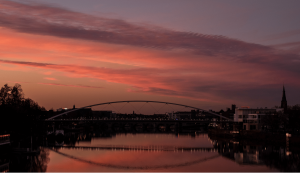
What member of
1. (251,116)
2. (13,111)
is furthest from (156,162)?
(251,116)

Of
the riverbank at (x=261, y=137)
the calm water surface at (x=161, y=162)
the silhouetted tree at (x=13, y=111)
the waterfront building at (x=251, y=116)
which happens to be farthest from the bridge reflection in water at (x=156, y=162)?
the waterfront building at (x=251, y=116)

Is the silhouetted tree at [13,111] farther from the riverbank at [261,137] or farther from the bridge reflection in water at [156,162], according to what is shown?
the riverbank at [261,137]

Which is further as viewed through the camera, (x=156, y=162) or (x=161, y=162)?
(x=161, y=162)

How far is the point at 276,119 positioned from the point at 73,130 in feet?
321

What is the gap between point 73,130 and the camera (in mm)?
164250

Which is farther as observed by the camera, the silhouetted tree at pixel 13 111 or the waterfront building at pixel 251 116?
the waterfront building at pixel 251 116

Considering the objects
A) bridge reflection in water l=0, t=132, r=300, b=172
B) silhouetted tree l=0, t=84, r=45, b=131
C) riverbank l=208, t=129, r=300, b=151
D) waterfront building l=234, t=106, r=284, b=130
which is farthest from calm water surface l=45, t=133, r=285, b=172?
waterfront building l=234, t=106, r=284, b=130

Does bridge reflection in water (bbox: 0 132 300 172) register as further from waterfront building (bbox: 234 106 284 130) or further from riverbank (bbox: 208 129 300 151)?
waterfront building (bbox: 234 106 284 130)

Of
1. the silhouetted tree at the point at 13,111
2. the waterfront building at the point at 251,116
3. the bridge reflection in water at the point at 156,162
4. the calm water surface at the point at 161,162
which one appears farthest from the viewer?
the waterfront building at the point at 251,116

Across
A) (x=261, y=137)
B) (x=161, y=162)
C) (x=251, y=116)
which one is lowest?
(x=161, y=162)

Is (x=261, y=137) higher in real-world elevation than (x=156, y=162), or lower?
higher

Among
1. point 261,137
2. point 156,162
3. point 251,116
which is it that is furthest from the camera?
point 251,116

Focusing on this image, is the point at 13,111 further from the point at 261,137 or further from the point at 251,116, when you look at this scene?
the point at 251,116

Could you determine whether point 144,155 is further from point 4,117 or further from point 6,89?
point 6,89
